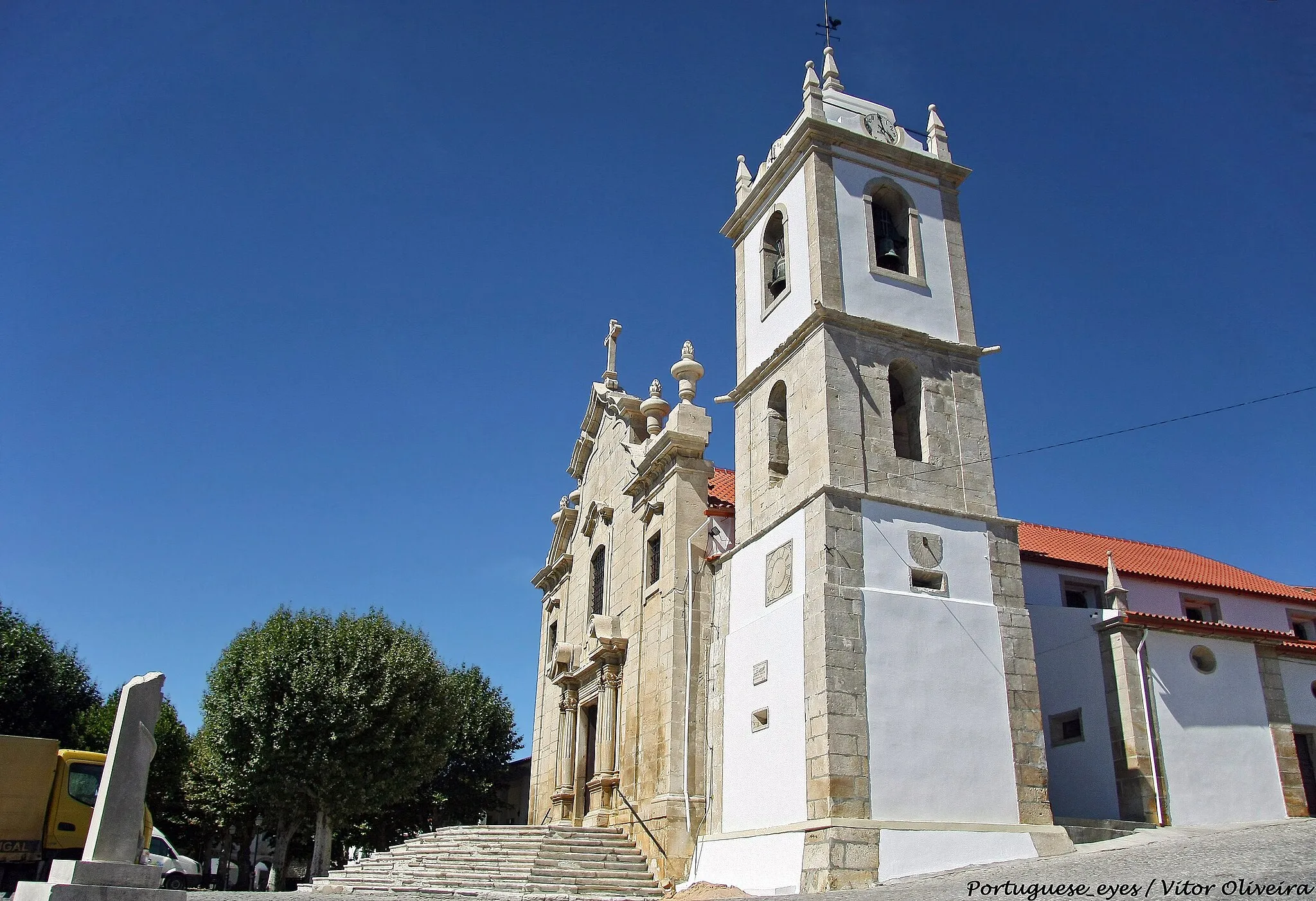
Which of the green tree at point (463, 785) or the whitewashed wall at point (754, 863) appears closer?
the whitewashed wall at point (754, 863)

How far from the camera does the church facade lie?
13.8 m

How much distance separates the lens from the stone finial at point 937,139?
19.0m

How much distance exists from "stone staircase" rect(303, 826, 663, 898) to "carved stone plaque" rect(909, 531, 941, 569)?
6849 mm

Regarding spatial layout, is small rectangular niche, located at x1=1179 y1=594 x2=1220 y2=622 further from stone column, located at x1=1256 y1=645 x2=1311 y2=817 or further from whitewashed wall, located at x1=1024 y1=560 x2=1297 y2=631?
stone column, located at x1=1256 y1=645 x2=1311 y2=817

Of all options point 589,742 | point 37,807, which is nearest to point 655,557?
point 589,742

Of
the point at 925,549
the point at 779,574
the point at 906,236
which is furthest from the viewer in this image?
the point at 906,236

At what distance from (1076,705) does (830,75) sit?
42.4 feet

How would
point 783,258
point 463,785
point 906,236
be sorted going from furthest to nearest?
point 463,785, point 783,258, point 906,236

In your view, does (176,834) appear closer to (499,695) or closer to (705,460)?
(499,695)

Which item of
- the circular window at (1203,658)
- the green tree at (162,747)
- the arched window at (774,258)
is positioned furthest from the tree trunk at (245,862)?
the circular window at (1203,658)

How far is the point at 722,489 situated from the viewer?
22062 millimetres

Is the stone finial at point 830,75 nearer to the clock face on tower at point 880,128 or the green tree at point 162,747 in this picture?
the clock face on tower at point 880,128

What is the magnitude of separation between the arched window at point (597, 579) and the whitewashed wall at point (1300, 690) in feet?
46.6

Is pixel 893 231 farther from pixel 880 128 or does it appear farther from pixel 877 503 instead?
pixel 877 503
